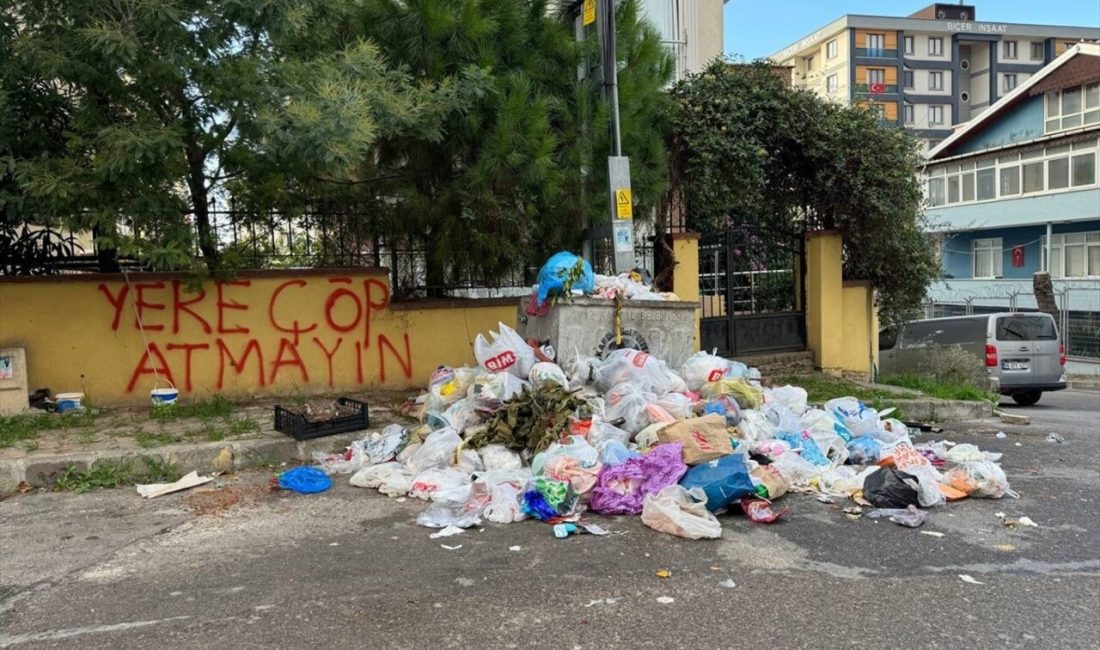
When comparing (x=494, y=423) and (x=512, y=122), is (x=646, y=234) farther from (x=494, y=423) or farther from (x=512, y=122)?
(x=494, y=423)

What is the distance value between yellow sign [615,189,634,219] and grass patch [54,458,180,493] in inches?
187

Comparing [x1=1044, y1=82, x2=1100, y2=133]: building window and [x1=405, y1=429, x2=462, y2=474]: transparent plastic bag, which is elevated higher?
[x1=1044, y1=82, x2=1100, y2=133]: building window

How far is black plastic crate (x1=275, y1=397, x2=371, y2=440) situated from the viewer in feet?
21.6

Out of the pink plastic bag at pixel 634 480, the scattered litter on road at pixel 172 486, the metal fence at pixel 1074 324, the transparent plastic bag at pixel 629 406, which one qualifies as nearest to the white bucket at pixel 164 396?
the scattered litter on road at pixel 172 486

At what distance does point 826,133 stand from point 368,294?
20.0 feet

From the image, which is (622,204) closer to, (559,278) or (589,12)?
(559,278)

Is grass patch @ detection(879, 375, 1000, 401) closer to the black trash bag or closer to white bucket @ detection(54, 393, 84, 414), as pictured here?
the black trash bag

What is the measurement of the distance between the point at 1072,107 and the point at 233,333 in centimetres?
3219

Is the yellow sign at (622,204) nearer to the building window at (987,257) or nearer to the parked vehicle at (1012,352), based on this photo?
the parked vehicle at (1012,352)

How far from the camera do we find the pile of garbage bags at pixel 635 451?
513cm

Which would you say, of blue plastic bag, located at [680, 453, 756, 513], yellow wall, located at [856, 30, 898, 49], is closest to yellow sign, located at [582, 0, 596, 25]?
blue plastic bag, located at [680, 453, 756, 513]

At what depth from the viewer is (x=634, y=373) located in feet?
22.0

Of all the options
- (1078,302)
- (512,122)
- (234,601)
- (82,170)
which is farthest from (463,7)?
(1078,302)

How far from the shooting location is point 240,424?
7023mm
